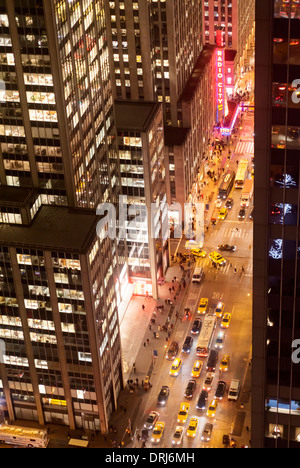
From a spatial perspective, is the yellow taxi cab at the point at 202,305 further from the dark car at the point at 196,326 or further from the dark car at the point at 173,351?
the dark car at the point at 173,351

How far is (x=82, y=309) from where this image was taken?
14238cm

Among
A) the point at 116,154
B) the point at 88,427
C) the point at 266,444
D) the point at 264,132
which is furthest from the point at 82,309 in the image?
the point at 264,132

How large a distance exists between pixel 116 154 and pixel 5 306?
38.6m

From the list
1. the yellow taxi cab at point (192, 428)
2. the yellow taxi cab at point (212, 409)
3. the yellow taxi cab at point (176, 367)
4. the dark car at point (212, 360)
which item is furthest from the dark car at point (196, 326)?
the yellow taxi cab at point (192, 428)

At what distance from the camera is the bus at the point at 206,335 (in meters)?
169

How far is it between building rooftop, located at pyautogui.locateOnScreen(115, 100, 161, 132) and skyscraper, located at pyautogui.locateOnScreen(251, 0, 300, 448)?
84357mm

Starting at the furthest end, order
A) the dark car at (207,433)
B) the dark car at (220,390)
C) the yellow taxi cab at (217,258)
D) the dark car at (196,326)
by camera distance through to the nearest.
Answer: the yellow taxi cab at (217,258) → the dark car at (196,326) → the dark car at (220,390) → the dark car at (207,433)

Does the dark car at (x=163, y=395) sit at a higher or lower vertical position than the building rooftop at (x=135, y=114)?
lower

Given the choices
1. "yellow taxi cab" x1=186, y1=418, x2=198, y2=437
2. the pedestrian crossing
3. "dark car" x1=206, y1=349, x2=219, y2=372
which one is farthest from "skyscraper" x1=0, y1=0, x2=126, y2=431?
the pedestrian crossing

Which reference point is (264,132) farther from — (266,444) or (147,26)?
(147,26)

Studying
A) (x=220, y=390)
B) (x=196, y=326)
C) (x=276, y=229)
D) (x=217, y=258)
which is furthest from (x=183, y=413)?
(x=276, y=229)

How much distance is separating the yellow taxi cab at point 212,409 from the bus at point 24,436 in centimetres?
2827

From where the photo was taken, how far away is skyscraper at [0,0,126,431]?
5123 inches

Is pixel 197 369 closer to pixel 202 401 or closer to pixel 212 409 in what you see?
pixel 202 401
